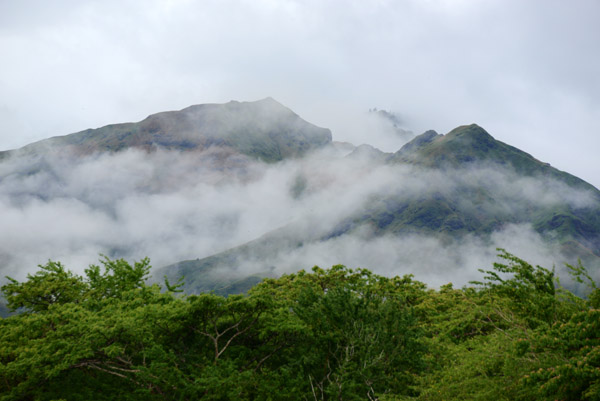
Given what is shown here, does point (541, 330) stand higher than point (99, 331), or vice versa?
point (541, 330)

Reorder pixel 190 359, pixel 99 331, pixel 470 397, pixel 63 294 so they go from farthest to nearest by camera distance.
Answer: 1. pixel 63 294
2. pixel 190 359
3. pixel 99 331
4. pixel 470 397

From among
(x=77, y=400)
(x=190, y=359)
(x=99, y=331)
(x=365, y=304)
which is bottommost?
(x=77, y=400)

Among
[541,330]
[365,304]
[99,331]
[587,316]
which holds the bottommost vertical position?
[99,331]

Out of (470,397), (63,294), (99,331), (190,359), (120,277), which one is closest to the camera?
(470,397)

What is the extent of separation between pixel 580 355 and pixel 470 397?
6.96 meters

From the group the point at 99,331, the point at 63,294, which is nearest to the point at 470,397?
the point at 99,331

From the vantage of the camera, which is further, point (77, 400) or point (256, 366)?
point (256, 366)

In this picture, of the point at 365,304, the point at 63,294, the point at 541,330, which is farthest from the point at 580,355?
the point at 63,294

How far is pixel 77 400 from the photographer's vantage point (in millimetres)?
21406

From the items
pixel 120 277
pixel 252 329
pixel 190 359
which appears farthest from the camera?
pixel 120 277

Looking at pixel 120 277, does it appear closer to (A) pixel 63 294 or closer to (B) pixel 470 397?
(A) pixel 63 294

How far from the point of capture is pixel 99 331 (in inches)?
818

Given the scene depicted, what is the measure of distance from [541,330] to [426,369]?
438 inches

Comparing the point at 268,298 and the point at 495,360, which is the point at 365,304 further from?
the point at 495,360
